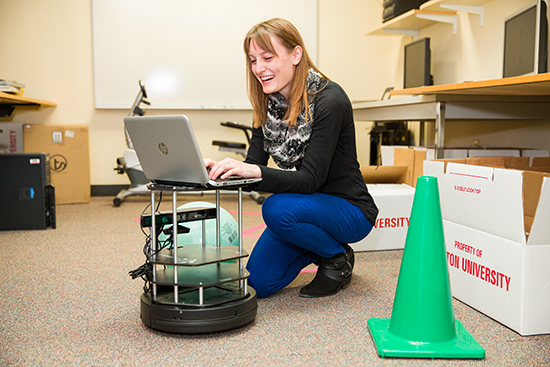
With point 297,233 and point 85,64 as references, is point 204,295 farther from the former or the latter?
point 85,64

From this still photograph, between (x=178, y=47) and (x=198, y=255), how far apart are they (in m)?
3.15

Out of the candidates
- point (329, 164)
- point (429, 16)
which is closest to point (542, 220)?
point (329, 164)

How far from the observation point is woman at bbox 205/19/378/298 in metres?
1.52

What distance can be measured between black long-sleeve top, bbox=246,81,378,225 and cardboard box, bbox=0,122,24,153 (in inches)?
111

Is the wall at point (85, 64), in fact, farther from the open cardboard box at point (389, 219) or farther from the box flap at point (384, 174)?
the open cardboard box at point (389, 219)

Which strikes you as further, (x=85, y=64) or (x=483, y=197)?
(x=85, y=64)

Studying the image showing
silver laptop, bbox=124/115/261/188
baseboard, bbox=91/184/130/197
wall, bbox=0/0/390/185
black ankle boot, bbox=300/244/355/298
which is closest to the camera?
silver laptop, bbox=124/115/261/188

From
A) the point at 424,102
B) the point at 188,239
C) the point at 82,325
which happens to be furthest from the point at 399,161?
the point at 82,325

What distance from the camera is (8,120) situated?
4.00 m

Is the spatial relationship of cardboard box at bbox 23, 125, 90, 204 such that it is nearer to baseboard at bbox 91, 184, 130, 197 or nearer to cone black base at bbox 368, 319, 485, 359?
baseboard at bbox 91, 184, 130, 197

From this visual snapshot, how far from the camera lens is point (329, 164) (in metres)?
1.55

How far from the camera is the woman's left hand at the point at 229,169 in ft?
4.23

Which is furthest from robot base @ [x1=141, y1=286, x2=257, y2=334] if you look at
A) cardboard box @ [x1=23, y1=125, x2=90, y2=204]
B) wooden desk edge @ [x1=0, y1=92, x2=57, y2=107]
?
cardboard box @ [x1=23, y1=125, x2=90, y2=204]

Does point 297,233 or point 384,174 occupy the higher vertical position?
point 384,174
